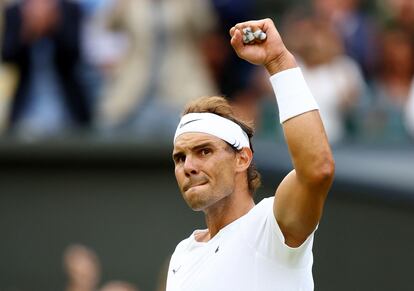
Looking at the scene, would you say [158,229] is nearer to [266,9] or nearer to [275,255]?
[266,9]

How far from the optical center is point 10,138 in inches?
412

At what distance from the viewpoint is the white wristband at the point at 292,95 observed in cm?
462

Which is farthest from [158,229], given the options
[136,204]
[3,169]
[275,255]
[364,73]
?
[275,255]

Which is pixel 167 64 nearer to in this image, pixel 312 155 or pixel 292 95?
pixel 292 95

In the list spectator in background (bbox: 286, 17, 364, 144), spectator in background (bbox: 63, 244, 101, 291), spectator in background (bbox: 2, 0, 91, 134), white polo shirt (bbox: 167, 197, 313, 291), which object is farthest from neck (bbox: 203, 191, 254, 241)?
spectator in background (bbox: 2, 0, 91, 134)

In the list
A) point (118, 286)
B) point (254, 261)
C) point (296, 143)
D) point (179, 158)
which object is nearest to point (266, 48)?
point (296, 143)

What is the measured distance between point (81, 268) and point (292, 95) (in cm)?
591

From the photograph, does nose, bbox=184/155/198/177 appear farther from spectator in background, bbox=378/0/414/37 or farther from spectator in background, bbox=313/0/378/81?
spectator in background, bbox=378/0/414/37

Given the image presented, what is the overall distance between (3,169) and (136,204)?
1181 mm

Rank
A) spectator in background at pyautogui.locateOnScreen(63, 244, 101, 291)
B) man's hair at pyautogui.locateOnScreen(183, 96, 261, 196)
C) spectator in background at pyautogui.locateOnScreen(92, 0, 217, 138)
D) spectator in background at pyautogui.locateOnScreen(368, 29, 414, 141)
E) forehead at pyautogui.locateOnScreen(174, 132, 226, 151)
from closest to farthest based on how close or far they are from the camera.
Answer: forehead at pyautogui.locateOnScreen(174, 132, 226, 151) < man's hair at pyautogui.locateOnScreen(183, 96, 261, 196) < spectator in background at pyautogui.locateOnScreen(368, 29, 414, 141) < spectator in background at pyautogui.locateOnScreen(63, 244, 101, 291) < spectator in background at pyautogui.locateOnScreen(92, 0, 217, 138)

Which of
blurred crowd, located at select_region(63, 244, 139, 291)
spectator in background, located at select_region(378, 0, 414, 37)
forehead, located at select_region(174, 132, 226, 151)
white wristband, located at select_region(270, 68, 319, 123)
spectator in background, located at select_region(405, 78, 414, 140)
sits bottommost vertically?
blurred crowd, located at select_region(63, 244, 139, 291)

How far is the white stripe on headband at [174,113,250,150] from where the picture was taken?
5137 mm

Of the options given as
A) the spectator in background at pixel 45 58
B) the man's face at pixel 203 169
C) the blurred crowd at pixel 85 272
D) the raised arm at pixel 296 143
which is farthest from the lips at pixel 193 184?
the spectator in background at pixel 45 58

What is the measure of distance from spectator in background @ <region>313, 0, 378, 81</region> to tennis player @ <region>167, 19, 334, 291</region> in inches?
216
